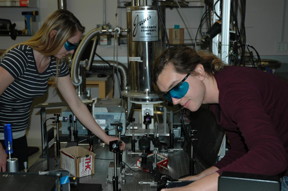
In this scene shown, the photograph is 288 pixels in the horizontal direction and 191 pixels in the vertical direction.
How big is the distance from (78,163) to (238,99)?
2.48 feet

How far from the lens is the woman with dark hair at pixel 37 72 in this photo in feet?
5.01

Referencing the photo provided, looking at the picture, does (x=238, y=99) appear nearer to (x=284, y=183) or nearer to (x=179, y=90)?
(x=179, y=90)

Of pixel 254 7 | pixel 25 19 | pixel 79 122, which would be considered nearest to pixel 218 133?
pixel 79 122

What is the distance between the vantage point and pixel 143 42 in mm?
1669

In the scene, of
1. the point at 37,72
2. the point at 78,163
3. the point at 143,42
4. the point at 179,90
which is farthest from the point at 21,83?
the point at 179,90

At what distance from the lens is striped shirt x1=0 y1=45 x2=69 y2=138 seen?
1523 mm

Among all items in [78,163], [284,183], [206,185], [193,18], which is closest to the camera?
[206,185]

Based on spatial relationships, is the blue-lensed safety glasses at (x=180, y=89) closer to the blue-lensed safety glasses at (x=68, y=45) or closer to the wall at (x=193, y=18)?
the blue-lensed safety glasses at (x=68, y=45)

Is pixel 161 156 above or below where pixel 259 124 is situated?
below

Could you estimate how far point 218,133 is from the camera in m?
1.55

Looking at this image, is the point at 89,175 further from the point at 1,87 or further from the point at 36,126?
the point at 36,126

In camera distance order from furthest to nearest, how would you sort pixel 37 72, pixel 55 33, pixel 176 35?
pixel 176 35 → pixel 37 72 → pixel 55 33

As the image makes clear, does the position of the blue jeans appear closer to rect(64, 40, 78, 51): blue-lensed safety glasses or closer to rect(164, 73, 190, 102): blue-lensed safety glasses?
rect(164, 73, 190, 102): blue-lensed safety glasses

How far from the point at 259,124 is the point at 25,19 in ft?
10.7
